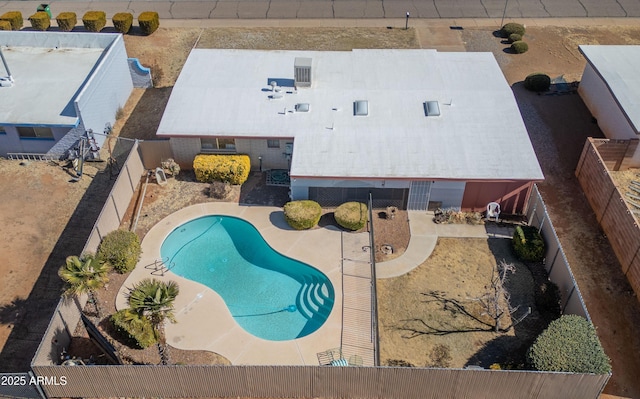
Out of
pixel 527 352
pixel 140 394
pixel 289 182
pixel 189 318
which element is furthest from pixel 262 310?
pixel 527 352

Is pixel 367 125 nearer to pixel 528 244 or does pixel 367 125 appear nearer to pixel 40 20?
pixel 528 244

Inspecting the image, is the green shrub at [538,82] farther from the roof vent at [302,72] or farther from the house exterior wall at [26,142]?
the house exterior wall at [26,142]

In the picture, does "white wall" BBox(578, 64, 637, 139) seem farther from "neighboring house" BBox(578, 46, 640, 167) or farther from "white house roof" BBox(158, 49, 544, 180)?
"white house roof" BBox(158, 49, 544, 180)

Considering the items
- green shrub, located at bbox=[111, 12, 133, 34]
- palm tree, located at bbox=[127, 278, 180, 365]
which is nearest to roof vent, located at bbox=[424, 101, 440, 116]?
palm tree, located at bbox=[127, 278, 180, 365]

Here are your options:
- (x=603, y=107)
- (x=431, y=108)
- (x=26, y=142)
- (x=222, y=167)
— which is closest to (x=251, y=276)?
(x=222, y=167)

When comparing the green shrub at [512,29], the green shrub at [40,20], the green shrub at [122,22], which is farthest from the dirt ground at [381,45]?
the green shrub at [40,20]

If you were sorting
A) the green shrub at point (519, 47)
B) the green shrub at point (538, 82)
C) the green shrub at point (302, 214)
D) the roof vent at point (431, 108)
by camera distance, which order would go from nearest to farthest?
the green shrub at point (302, 214) < the roof vent at point (431, 108) < the green shrub at point (538, 82) < the green shrub at point (519, 47)
